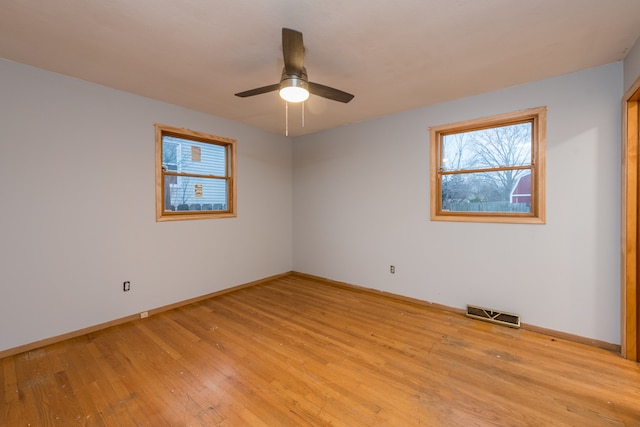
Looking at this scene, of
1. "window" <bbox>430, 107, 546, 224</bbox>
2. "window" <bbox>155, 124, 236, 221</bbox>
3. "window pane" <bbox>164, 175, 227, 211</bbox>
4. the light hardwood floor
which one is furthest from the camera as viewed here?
"window pane" <bbox>164, 175, 227, 211</bbox>

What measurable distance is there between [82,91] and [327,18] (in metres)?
2.63

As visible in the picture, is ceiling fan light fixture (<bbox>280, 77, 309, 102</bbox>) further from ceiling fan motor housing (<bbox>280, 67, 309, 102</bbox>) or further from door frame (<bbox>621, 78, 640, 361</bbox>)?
door frame (<bbox>621, 78, 640, 361</bbox>)

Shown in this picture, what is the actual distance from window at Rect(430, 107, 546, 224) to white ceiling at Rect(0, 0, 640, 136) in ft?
1.48

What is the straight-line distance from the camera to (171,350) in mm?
2451

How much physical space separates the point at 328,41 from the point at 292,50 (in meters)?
0.38

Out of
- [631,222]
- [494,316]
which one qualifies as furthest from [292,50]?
[494,316]

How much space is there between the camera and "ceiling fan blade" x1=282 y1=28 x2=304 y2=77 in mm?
1730

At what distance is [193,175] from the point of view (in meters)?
3.67

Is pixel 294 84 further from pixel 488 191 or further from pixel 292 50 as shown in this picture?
pixel 488 191

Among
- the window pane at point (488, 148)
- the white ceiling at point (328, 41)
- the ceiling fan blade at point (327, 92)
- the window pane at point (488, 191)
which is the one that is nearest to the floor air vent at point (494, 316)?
the window pane at point (488, 191)

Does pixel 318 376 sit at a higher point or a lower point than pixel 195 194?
lower

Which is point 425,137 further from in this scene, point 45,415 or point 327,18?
point 45,415

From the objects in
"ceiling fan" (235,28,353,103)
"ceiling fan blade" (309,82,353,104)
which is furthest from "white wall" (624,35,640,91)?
"ceiling fan" (235,28,353,103)

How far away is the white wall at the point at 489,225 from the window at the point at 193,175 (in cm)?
144
